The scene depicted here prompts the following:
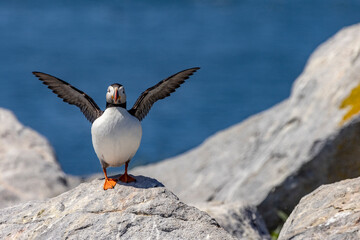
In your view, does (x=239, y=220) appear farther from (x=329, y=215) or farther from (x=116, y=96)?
(x=116, y=96)

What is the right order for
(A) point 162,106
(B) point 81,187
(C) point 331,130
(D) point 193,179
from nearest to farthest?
(B) point 81,187 → (C) point 331,130 → (D) point 193,179 → (A) point 162,106

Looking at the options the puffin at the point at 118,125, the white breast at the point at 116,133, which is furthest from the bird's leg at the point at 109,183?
the white breast at the point at 116,133

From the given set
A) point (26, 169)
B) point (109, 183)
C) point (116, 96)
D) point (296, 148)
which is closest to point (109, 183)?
point (109, 183)

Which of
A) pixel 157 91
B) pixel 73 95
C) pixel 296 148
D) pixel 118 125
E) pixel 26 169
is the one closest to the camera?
pixel 118 125

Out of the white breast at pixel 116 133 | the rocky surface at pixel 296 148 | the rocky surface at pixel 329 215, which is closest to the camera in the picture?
the rocky surface at pixel 329 215

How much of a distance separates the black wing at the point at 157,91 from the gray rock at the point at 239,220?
160cm

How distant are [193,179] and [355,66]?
334 cm

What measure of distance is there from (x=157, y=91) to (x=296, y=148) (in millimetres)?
3203

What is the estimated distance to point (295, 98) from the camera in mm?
11141

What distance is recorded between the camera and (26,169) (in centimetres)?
1029

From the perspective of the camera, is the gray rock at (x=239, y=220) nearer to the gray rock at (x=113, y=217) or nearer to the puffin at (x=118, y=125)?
the gray rock at (x=113, y=217)

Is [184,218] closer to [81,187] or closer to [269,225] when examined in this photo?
[81,187]

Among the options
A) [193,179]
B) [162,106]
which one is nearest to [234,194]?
[193,179]

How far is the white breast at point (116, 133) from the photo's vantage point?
7.12 metres
